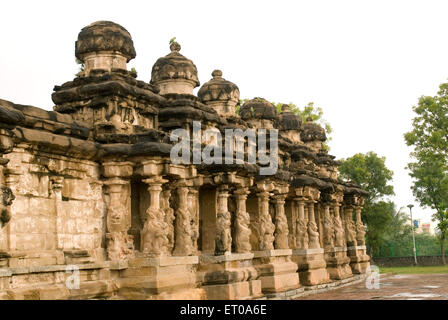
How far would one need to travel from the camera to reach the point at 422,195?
135ft

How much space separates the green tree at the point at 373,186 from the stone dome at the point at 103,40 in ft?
95.8

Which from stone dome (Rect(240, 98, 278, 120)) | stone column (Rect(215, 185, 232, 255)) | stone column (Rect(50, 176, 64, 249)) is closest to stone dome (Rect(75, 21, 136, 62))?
stone column (Rect(50, 176, 64, 249))

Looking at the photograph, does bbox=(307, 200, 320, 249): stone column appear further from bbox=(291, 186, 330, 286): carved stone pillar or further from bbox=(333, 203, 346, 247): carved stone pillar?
bbox=(333, 203, 346, 247): carved stone pillar

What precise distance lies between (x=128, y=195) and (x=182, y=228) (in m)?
1.41

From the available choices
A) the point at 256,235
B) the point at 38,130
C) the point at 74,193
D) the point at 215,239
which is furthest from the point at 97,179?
the point at 256,235

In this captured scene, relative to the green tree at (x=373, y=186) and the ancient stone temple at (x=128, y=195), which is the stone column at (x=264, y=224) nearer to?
the ancient stone temple at (x=128, y=195)

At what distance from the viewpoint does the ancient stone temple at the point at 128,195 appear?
9.06 meters

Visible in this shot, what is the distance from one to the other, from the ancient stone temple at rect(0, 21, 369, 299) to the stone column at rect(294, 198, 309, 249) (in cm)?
130

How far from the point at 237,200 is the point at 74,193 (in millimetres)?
4893

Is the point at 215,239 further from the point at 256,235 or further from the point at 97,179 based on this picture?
the point at 97,179

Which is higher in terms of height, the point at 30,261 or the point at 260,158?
the point at 260,158

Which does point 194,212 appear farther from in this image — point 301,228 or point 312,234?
point 312,234

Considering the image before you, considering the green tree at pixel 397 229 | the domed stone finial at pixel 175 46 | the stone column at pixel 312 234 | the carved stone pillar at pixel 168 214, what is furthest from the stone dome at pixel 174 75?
the green tree at pixel 397 229

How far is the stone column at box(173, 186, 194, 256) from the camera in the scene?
1167 centimetres
